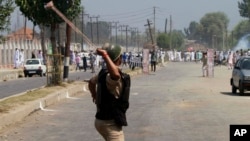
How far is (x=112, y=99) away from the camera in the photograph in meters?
7.69

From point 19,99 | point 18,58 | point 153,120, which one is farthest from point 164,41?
point 153,120

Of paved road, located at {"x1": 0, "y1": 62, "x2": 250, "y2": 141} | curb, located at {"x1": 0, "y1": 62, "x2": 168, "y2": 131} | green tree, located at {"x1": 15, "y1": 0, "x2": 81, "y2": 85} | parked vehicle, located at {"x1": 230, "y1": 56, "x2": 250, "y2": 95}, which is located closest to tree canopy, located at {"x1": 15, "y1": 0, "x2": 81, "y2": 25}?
green tree, located at {"x1": 15, "y1": 0, "x2": 81, "y2": 85}

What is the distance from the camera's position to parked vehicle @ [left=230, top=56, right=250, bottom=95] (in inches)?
988

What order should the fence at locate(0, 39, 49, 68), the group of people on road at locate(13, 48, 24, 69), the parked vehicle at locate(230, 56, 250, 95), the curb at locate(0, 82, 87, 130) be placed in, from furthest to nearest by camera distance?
the fence at locate(0, 39, 49, 68)
the group of people on road at locate(13, 48, 24, 69)
the parked vehicle at locate(230, 56, 250, 95)
the curb at locate(0, 82, 87, 130)

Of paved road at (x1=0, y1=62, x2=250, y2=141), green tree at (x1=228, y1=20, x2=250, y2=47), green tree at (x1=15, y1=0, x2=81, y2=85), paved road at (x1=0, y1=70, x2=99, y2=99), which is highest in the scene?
green tree at (x1=228, y1=20, x2=250, y2=47)

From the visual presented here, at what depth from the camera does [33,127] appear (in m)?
14.9

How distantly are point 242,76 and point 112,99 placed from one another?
59.8 ft

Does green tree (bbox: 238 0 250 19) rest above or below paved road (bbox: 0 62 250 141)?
above

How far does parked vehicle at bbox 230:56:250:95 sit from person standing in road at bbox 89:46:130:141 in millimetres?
17919

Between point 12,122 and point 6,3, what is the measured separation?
287cm

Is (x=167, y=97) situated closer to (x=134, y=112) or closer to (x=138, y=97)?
(x=138, y=97)

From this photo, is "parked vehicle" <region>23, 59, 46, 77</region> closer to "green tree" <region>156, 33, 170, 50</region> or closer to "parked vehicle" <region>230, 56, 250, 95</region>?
"parked vehicle" <region>230, 56, 250, 95</region>

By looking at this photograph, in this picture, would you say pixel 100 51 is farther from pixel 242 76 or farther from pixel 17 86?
pixel 17 86

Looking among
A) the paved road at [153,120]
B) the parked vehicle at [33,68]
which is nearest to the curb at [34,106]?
the paved road at [153,120]
